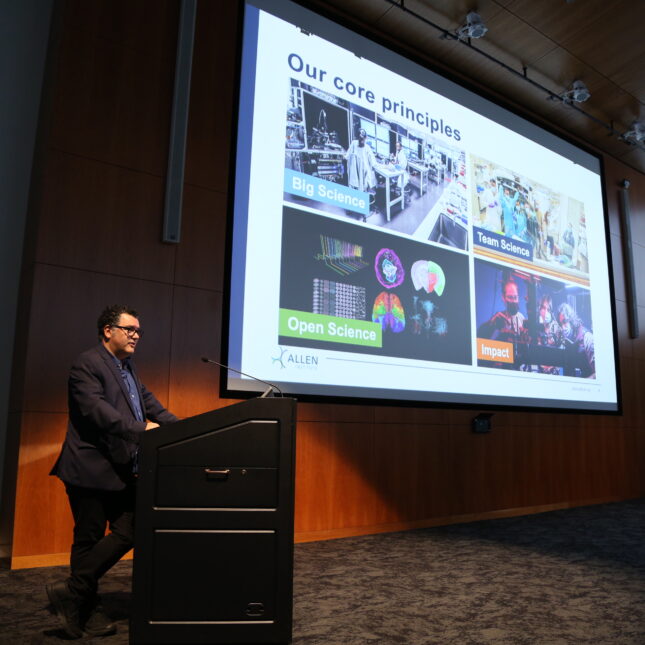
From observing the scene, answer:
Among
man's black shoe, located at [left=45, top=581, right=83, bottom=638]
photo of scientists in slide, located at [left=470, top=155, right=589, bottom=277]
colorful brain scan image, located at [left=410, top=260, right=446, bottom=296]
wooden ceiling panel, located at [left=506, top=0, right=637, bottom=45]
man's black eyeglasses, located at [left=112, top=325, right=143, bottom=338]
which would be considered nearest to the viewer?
man's black shoe, located at [left=45, top=581, right=83, bottom=638]

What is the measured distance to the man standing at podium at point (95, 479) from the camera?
2.20 metres

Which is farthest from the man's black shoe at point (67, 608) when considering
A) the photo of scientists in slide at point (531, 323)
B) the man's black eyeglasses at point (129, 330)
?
the photo of scientists in slide at point (531, 323)

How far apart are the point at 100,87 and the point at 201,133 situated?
26.2 inches

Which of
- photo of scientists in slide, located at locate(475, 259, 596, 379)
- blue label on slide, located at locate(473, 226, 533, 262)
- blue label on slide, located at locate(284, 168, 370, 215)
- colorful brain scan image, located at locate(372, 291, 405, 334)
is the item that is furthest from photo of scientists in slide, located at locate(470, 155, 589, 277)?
blue label on slide, located at locate(284, 168, 370, 215)

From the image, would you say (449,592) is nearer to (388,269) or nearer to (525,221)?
(388,269)

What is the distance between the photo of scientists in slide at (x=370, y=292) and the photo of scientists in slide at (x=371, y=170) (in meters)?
0.14

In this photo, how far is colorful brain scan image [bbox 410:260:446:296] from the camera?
4863 millimetres

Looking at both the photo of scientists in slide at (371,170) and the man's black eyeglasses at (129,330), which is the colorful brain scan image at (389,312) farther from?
the man's black eyeglasses at (129,330)

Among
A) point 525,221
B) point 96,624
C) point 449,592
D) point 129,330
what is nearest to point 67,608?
point 96,624

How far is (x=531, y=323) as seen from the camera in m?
5.70

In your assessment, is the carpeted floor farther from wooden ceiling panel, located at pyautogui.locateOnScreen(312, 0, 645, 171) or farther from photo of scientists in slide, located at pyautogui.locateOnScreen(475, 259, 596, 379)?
wooden ceiling panel, located at pyautogui.locateOnScreen(312, 0, 645, 171)

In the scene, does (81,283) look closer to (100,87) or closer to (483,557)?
(100,87)

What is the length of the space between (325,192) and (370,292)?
30.7 inches

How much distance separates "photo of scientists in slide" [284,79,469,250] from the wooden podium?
2.54m
